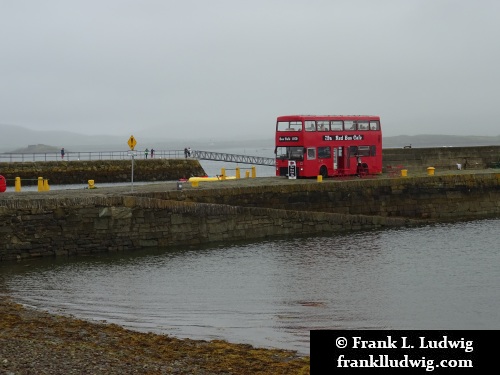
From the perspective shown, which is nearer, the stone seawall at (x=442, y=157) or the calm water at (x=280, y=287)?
the calm water at (x=280, y=287)

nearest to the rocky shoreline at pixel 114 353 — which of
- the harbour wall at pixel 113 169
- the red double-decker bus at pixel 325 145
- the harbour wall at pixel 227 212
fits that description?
the harbour wall at pixel 227 212

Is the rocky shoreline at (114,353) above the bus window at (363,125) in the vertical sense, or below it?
below

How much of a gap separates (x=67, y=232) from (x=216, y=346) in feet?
51.6

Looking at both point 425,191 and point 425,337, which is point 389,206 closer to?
point 425,191

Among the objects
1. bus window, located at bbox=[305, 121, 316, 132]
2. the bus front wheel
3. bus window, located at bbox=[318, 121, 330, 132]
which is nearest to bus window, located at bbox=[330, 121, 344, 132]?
bus window, located at bbox=[318, 121, 330, 132]

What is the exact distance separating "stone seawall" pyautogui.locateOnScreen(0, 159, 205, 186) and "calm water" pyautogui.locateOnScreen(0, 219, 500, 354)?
4009cm

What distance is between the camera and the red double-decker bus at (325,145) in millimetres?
44406

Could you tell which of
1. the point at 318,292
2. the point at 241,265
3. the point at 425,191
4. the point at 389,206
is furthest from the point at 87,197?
the point at 425,191

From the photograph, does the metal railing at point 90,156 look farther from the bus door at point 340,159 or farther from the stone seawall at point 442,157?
the bus door at point 340,159

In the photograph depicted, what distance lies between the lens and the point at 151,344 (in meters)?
17.4

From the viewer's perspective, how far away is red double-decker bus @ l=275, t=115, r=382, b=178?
146 ft

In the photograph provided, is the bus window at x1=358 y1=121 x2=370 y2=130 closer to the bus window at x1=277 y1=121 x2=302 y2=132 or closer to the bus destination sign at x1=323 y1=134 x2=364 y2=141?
the bus destination sign at x1=323 y1=134 x2=364 y2=141

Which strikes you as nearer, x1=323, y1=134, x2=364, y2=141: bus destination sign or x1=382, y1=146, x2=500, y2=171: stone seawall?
x1=323, y1=134, x2=364, y2=141: bus destination sign

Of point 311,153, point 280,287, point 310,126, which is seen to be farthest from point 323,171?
point 280,287
